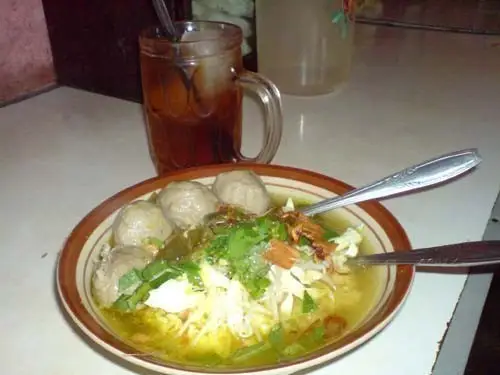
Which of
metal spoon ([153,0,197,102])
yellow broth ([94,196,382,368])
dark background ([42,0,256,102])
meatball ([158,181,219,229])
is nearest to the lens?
yellow broth ([94,196,382,368])

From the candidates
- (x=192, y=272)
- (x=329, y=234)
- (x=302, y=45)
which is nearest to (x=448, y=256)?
(x=329, y=234)

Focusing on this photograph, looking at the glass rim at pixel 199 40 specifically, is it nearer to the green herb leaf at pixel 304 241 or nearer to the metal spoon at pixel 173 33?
the metal spoon at pixel 173 33

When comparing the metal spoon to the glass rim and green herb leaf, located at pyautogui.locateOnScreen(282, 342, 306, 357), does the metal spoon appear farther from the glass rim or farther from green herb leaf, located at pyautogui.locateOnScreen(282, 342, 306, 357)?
green herb leaf, located at pyautogui.locateOnScreen(282, 342, 306, 357)

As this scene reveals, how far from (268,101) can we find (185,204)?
7.5 inches

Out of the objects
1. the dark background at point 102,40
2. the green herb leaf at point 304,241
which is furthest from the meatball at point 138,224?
the dark background at point 102,40

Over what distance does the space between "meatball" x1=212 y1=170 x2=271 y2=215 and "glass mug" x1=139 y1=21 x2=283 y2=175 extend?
13 cm

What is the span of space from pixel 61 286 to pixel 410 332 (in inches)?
10.7

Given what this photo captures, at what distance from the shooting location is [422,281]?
1.94 ft

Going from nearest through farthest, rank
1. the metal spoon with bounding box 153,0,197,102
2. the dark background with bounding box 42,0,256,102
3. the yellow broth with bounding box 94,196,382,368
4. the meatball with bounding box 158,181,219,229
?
the yellow broth with bounding box 94,196,382,368 → the meatball with bounding box 158,181,219,229 → the metal spoon with bounding box 153,0,197,102 → the dark background with bounding box 42,0,256,102

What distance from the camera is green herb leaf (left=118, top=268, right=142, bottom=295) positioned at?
1.60 feet

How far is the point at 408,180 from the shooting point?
61 cm

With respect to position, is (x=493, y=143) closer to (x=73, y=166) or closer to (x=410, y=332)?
(x=410, y=332)

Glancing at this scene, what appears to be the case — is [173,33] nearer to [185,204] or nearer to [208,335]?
[185,204]

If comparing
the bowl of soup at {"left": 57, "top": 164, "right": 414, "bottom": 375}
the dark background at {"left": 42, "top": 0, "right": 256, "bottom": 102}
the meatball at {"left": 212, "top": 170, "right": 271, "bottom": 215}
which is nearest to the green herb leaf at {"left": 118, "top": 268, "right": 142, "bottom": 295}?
the bowl of soup at {"left": 57, "top": 164, "right": 414, "bottom": 375}
